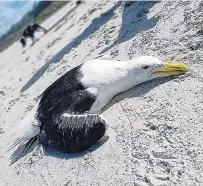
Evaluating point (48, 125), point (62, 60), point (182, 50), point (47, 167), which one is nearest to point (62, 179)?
point (47, 167)

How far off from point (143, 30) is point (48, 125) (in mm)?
2319

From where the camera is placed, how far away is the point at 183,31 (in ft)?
18.7

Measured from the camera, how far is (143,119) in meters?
4.61

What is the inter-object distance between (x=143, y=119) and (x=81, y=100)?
0.66 m

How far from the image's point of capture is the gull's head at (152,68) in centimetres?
496

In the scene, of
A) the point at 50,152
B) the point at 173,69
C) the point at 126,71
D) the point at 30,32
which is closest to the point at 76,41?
the point at 126,71

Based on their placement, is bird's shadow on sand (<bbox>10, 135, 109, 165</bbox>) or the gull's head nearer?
bird's shadow on sand (<bbox>10, 135, 109, 165</bbox>)

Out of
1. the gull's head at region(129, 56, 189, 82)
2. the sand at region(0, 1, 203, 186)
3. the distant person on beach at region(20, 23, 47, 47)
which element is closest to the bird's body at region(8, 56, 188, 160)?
the gull's head at region(129, 56, 189, 82)

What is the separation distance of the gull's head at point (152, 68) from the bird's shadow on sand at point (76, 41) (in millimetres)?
3102

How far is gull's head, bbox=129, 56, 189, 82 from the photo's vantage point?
195 inches

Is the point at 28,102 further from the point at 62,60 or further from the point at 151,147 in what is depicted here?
the point at 151,147

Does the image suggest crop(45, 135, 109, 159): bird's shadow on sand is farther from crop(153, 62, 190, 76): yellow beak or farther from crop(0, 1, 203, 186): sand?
crop(153, 62, 190, 76): yellow beak

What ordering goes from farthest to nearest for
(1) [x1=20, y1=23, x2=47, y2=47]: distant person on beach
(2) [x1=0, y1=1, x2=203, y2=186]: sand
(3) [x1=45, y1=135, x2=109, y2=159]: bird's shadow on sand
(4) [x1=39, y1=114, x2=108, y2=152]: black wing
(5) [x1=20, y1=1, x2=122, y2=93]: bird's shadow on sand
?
(1) [x1=20, y1=23, x2=47, y2=47]: distant person on beach < (5) [x1=20, y1=1, x2=122, y2=93]: bird's shadow on sand < (3) [x1=45, y1=135, x2=109, y2=159]: bird's shadow on sand < (4) [x1=39, y1=114, x2=108, y2=152]: black wing < (2) [x1=0, y1=1, x2=203, y2=186]: sand

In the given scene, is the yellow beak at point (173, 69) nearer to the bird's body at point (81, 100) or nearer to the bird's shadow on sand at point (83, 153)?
the bird's body at point (81, 100)
